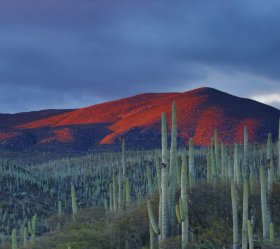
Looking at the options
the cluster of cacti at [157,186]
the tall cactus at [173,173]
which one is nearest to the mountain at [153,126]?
the cluster of cacti at [157,186]

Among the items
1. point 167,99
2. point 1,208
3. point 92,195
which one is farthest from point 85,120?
point 1,208

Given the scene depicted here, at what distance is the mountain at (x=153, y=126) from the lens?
470ft

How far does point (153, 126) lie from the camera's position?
5974 inches

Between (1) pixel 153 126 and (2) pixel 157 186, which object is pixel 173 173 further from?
(1) pixel 153 126

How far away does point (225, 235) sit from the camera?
80.1 feet

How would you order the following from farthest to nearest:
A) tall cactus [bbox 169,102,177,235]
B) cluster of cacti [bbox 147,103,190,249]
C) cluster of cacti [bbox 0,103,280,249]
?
tall cactus [bbox 169,102,177,235]
cluster of cacti [bbox 0,103,280,249]
cluster of cacti [bbox 147,103,190,249]

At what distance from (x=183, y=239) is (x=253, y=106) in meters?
145

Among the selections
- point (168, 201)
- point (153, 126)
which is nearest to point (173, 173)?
point (168, 201)

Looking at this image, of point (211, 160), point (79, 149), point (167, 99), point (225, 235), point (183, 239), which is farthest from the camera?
point (167, 99)

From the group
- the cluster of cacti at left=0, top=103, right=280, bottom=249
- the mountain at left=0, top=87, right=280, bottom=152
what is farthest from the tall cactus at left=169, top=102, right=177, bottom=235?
the mountain at left=0, top=87, right=280, bottom=152

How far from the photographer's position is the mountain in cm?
14338

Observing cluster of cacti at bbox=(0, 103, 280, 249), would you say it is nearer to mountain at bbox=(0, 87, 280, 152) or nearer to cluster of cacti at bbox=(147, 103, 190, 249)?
cluster of cacti at bbox=(147, 103, 190, 249)

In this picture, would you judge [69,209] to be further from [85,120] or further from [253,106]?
[85,120]

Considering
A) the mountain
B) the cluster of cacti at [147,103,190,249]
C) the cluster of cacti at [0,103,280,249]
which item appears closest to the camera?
the cluster of cacti at [147,103,190,249]
